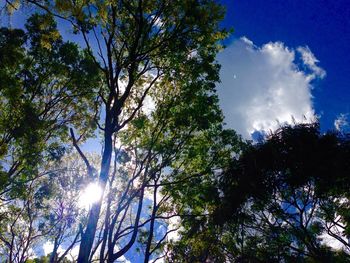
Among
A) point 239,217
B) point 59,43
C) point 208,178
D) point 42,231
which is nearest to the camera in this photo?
point 239,217

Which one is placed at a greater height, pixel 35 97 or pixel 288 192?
pixel 35 97

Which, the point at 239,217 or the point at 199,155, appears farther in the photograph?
the point at 199,155

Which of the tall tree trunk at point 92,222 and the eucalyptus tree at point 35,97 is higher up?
the eucalyptus tree at point 35,97

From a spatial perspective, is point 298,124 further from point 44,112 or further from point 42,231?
point 42,231

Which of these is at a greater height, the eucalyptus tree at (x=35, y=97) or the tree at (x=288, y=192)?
the eucalyptus tree at (x=35, y=97)

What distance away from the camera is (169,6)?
14.3 m

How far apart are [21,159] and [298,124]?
12.6 metres

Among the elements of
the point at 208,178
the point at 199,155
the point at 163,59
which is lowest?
the point at 208,178

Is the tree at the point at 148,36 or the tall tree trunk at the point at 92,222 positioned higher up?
the tree at the point at 148,36

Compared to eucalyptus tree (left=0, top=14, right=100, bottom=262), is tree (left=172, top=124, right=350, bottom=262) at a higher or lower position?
lower

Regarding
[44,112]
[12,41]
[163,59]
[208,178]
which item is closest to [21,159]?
[44,112]

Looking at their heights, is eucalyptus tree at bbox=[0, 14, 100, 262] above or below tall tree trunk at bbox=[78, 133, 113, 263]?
above

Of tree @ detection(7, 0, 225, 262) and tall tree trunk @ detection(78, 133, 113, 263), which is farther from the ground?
tree @ detection(7, 0, 225, 262)

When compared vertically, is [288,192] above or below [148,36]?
below
